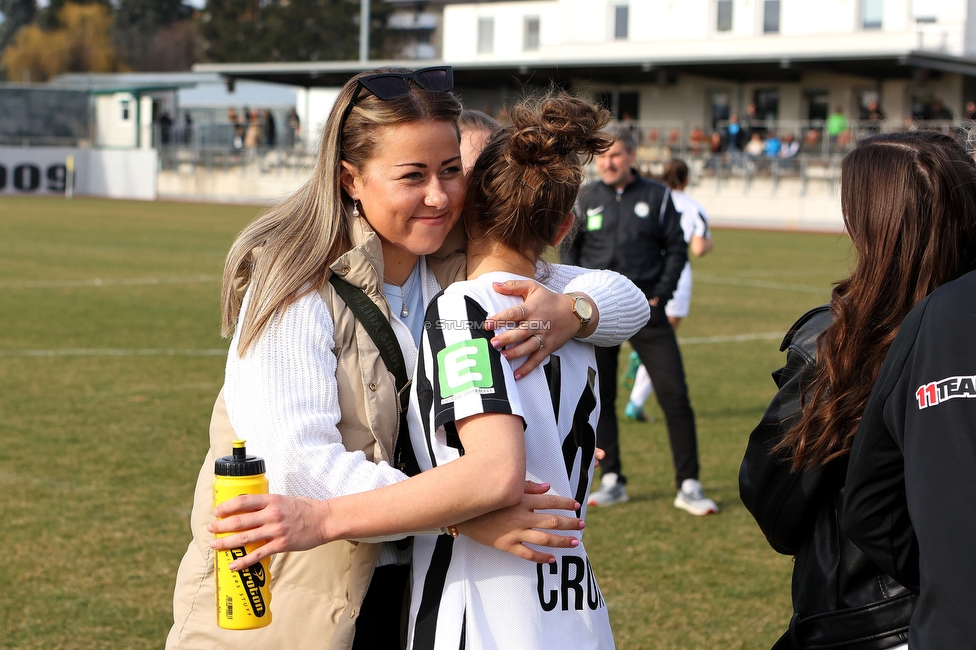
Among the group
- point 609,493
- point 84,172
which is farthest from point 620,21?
point 609,493

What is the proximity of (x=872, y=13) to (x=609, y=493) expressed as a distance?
45466 millimetres

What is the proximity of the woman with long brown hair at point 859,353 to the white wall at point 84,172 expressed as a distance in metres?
43.5

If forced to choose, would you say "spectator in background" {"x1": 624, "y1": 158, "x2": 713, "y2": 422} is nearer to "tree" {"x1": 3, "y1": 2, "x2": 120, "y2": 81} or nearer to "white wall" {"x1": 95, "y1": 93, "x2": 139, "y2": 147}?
"white wall" {"x1": 95, "y1": 93, "x2": 139, "y2": 147}

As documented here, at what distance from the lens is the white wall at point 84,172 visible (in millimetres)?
41625

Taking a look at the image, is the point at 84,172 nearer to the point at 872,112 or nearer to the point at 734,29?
the point at 734,29

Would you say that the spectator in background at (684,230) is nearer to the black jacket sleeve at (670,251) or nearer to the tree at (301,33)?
the black jacket sleeve at (670,251)

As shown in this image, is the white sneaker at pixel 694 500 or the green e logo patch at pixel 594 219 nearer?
the white sneaker at pixel 694 500

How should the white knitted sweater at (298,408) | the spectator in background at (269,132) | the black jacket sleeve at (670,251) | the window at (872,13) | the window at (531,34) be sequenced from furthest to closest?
the window at (531,34) → the spectator in background at (269,132) → the window at (872,13) → the black jacket sleeve at (670,251) → the white knitted sweater at (298,408)

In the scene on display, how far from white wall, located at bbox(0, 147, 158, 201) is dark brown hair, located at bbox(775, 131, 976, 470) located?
43599mm

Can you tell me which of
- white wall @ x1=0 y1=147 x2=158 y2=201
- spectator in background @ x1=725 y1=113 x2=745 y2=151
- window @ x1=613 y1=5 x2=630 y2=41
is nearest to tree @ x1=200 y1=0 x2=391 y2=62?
window @ x1=613 y1=5 x2=630 y2=41

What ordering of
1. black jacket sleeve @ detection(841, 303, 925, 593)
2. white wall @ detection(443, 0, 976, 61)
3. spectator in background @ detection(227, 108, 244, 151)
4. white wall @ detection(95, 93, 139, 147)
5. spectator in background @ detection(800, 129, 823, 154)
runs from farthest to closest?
white wall @ detection(95, 93, 139, 147) < spectator in background @ detection(227, 108, 244, 151) < white wall @ detection(443, 0, 976, 61) < spectator in background @ detection(800, 129, 823, 154) < black jacket sleeve @ detection(841, 303, 925, 593)

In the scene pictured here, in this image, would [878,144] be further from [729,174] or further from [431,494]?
[729,174]

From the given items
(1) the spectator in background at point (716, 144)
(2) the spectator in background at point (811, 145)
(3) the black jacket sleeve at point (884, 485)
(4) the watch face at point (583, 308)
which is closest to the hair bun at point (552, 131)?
(4) the watch face at point (583, 308)

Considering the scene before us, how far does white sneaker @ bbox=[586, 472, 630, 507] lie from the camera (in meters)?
6.47
